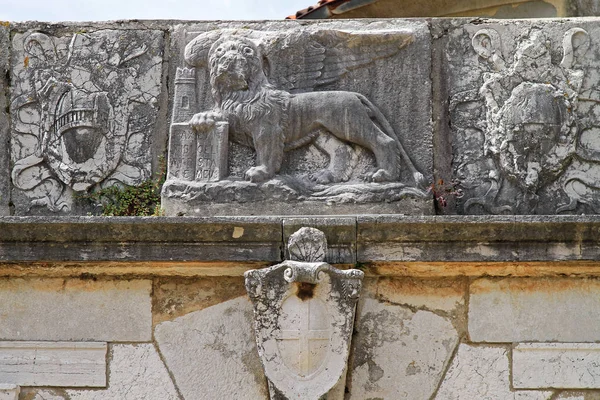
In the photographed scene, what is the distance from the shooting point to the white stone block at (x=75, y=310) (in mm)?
5156

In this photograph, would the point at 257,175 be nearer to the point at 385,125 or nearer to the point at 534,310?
the point at 385,125

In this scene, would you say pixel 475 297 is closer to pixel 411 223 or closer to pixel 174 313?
pixel 411 223

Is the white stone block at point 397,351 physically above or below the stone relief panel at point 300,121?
below

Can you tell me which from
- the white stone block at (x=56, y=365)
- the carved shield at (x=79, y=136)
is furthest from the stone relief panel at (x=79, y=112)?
the white stone block at (x=56, y=365)

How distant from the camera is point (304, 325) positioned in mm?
4934

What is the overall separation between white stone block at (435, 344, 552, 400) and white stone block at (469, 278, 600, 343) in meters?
0.06

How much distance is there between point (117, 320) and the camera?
516 cm

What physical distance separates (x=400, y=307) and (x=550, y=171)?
0.94 meters

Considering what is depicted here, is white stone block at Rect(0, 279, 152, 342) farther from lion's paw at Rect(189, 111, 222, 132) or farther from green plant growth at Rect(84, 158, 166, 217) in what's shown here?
lion's paw at Rect(189, 111, 222, 132)

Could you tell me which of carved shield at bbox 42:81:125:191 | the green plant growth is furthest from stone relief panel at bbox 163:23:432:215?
carved shield at bbox 42:81:125:191

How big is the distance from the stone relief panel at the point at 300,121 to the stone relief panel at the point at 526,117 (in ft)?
0.68

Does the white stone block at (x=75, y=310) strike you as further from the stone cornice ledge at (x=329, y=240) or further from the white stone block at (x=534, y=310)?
the white stone block at (x=534, y=310)

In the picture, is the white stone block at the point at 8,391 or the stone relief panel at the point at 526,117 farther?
the stone relief panel at the point at 526,117

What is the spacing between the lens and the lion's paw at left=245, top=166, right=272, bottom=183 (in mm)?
5207
